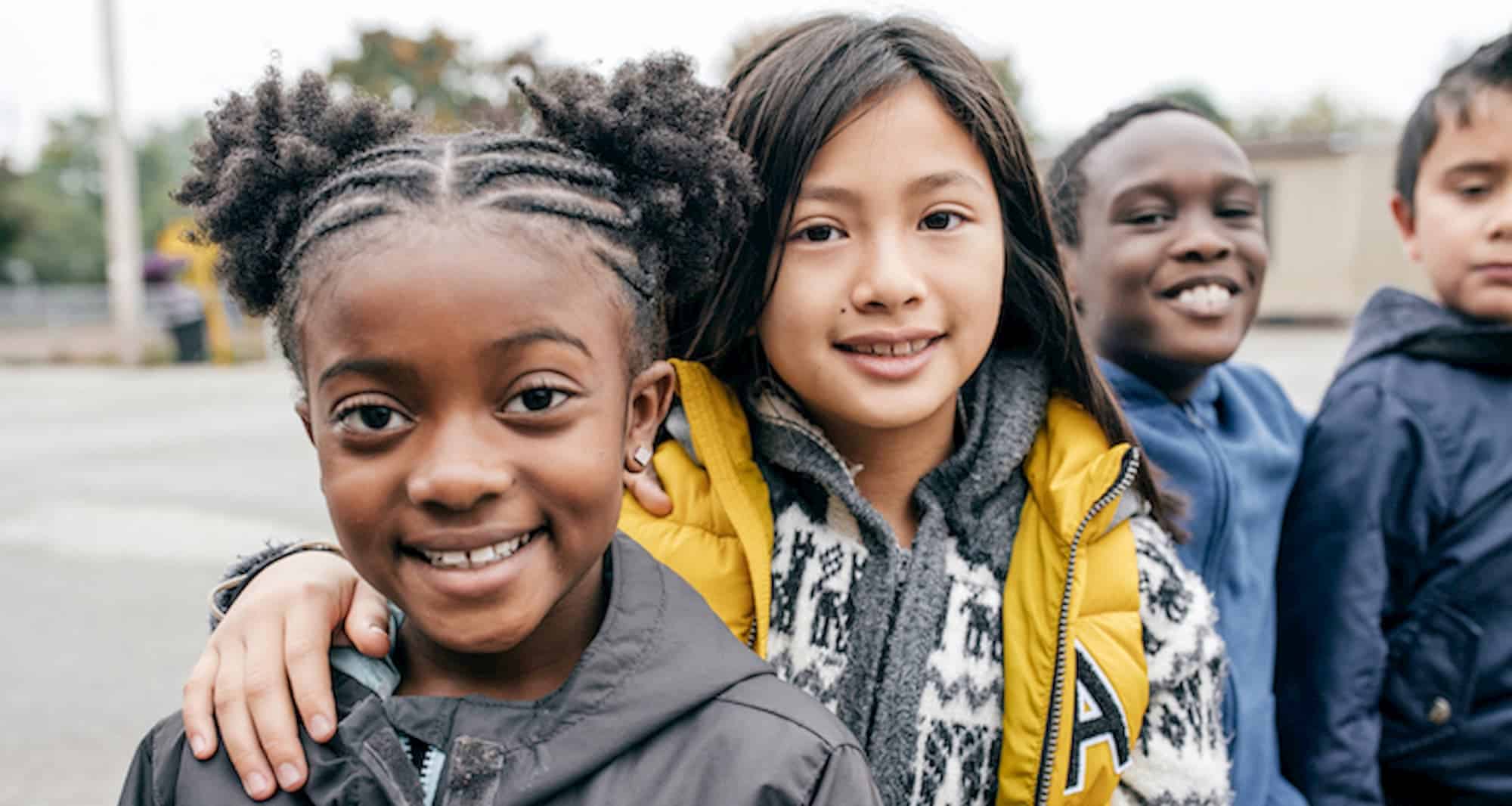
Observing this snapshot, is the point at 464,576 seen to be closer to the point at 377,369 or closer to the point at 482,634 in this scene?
the point at 482,634

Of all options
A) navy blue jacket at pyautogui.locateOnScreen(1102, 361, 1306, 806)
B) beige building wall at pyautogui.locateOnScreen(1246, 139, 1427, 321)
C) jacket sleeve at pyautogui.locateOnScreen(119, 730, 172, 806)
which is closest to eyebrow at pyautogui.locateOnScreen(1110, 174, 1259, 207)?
navy blue jacket at pyautogui.locateOnScreen(1102, 361, 1306, 806)

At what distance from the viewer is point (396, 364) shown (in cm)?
124

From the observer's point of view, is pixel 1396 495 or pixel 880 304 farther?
pixel 1396 495

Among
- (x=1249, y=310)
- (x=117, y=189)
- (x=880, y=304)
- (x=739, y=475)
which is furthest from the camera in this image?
(x=117, y=189)

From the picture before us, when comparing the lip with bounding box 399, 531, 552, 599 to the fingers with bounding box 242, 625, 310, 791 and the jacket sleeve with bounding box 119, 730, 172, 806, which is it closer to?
the fingers with bounding box 242, 625, 310, 791

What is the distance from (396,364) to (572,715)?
432mm

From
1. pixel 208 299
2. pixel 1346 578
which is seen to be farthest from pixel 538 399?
pixel 208 299

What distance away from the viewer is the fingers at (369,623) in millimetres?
1437

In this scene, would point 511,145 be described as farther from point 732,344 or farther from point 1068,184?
point 1068,184

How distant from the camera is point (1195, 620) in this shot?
5.69ft

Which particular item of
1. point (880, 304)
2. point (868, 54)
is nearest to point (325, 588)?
point (880, 304)

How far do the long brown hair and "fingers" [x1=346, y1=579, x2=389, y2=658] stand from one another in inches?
22.0

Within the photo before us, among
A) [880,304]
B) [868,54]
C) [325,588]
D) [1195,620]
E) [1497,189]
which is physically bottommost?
[1195,620]

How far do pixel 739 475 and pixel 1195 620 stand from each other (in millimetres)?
704
